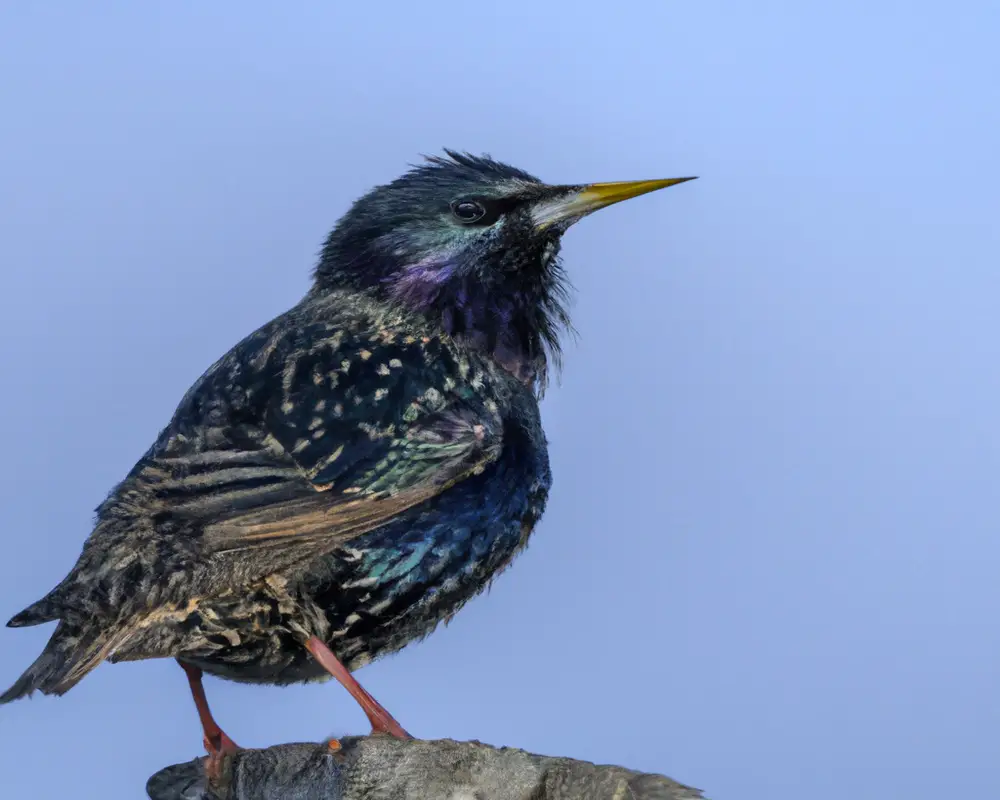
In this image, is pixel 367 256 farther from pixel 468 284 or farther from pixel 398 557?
pixel 398 557

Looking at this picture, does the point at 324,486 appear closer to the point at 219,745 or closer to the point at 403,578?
the point at 403,578

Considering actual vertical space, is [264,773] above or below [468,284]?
below

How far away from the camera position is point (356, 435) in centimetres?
429

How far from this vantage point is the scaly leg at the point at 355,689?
4.18 meters

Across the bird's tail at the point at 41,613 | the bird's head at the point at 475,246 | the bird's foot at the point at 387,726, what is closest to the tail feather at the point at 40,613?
the bird's tail at the point at 41,613

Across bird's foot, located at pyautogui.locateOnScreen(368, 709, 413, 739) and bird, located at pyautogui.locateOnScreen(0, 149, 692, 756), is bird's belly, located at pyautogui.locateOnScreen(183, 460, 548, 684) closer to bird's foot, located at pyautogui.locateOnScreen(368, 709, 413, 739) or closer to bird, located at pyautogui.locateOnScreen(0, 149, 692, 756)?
bird, located at pyautogui.locateOnScreen(0, 149, 692, 756)

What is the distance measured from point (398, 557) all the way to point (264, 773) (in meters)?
0.78

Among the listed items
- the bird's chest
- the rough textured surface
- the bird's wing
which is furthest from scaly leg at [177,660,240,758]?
the bird's wing

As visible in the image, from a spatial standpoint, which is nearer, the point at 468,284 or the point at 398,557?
the point at 398,557

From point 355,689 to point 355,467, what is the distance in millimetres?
644

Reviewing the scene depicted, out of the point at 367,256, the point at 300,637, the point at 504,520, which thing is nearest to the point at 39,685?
the point at 300,637

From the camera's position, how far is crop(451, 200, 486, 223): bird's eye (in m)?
4.86

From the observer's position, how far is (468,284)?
4824 mm

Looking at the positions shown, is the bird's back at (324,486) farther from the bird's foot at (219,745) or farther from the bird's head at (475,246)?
the bird's foot at (219,745)
